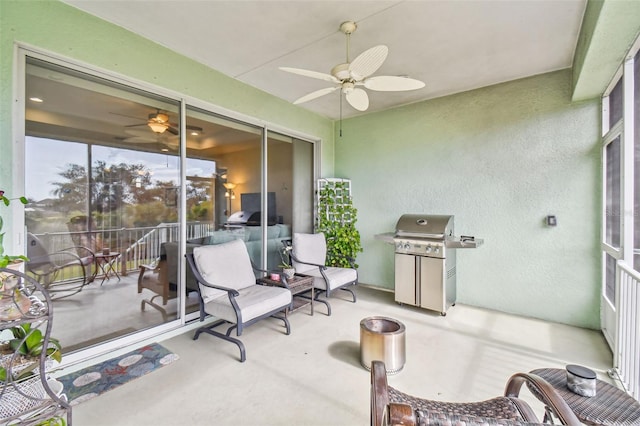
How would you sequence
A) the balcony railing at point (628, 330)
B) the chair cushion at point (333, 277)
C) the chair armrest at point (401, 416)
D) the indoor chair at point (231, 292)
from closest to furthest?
the chair armrest at point (401, 416), the balcony railing at point (628, 330), the indoor chair at point (231, 292), the chair cushion at point (333, 277)

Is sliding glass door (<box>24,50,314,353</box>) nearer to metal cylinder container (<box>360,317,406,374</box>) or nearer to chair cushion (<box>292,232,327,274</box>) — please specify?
chair cushion (<box>292,232,327,274</box>)

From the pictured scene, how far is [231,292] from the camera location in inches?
103

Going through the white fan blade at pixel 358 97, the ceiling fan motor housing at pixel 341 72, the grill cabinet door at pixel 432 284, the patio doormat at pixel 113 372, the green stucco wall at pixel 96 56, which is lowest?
the patio doormat at pixel 113 372

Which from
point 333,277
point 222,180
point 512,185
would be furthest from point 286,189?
point 512,185

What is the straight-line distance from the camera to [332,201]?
4824 mm

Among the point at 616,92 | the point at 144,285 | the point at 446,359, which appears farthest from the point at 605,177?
the point at 144,285

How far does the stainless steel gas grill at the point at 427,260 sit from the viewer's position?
355 cm

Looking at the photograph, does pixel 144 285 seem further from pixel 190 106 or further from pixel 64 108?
pixel 190 106

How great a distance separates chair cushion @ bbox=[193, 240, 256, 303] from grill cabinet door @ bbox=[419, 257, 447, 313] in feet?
7.01

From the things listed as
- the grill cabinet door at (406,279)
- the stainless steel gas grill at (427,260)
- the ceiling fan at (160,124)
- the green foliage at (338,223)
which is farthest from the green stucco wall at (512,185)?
the ceiling fan at (160,124)

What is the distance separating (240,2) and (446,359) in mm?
3479

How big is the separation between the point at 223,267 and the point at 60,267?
1.32 m

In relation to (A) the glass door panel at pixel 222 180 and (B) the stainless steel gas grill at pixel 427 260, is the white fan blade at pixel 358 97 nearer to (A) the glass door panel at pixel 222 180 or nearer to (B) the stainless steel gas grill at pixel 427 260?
(A) the glass door panel at pixel 222 180

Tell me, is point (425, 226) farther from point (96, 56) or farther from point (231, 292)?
point (96, 56)
